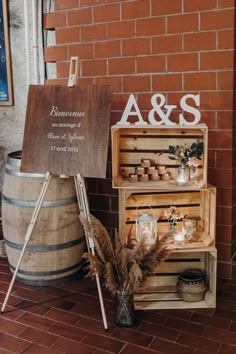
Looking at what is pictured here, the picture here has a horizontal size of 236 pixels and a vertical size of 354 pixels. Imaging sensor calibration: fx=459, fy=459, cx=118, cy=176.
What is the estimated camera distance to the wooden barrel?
303cm

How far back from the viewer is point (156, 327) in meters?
2.63

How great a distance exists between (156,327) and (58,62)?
2.06m

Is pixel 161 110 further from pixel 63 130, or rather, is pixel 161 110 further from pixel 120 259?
pixel 120 259

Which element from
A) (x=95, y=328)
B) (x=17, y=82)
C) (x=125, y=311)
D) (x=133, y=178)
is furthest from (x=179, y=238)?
(x=17, y=82)

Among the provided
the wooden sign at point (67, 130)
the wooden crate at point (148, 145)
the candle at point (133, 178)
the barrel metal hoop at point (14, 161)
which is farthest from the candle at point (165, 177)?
the barrel metal hoop at point (14, 161)

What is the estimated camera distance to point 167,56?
124 inches

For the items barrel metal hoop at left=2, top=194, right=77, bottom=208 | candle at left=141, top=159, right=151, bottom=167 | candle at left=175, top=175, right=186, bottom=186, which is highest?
candle at left=141, top=159, right=151, bottom=167

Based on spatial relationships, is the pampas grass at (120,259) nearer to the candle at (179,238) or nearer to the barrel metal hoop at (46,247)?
the candle at (179,238)

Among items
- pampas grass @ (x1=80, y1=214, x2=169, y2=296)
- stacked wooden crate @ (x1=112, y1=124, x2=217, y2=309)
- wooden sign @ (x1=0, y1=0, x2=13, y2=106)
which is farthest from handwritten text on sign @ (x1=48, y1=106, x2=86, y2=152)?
wooden sign @ (x1=0, y1=0, x2=13, y2=106)

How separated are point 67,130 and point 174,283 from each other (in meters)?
1.25

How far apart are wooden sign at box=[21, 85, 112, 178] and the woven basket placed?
33.8 inches

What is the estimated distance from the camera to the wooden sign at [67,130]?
2736 mm

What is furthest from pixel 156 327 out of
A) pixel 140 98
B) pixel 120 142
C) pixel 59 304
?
pixel 140 98

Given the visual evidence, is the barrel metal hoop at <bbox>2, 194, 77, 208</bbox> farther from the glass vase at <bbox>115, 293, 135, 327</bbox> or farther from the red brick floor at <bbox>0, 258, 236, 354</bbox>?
the glass vase at <bbox>115, 293, 135, 327</bbox>
